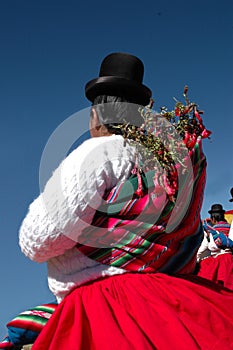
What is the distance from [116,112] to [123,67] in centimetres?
30

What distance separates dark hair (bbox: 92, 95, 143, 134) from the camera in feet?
7.88

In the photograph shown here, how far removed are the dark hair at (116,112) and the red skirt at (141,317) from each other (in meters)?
0.65

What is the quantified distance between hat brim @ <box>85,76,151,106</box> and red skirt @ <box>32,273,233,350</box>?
82cm

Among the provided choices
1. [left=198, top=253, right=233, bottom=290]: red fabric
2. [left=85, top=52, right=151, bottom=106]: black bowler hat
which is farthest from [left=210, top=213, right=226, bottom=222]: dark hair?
[left=85, top=52, right=151, bottom=106]: black bowler hat

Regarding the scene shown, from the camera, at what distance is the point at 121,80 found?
8.29 ft

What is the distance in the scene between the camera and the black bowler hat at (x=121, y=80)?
2.52 metres

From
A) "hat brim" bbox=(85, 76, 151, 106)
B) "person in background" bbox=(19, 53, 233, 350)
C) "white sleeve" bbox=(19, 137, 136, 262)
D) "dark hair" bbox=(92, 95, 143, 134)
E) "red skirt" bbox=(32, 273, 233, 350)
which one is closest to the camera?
"red skirt" bbox=(32, 273, 233, 350)

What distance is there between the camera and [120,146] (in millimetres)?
2271

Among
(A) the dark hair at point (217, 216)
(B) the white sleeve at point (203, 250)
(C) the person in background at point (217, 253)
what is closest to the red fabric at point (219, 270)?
(C) the person in background at point (217, 253)

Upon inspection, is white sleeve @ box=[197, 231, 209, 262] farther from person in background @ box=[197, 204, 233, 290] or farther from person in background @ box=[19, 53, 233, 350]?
person in background @ box=[19, 53, 233, 350]

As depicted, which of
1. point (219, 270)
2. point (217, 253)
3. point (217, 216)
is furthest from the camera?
point (217, 216)

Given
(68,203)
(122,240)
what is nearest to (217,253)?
(122,240)

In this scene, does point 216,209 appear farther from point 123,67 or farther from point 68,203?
point 68,203

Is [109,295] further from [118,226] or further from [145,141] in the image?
[145,141]
